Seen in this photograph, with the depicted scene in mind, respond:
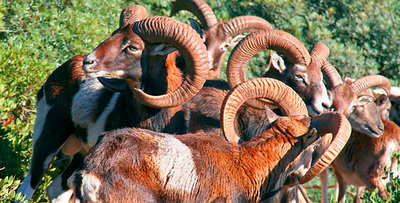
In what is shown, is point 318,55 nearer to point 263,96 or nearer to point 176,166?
point 263,96

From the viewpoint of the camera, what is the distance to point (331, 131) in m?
5.30

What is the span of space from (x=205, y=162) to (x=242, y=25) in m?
4.32

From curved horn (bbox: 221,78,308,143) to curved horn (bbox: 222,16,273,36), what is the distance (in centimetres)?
300

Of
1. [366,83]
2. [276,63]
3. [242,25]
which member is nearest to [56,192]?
[276,63]

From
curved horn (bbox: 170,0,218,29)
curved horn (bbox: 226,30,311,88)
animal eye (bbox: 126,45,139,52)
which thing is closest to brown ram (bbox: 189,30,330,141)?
curved horn (bbox: 226,30,311,88)

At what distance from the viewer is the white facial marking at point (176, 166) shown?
470 cm

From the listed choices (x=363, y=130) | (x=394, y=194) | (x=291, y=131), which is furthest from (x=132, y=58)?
(x=363, y=130)

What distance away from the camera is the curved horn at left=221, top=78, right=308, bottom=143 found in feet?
19.3

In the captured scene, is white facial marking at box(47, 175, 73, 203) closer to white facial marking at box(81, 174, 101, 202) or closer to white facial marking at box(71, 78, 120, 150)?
white facial marking at box(71, 78, 120, 150)

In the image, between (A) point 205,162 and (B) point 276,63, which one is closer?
(A) point 205,162

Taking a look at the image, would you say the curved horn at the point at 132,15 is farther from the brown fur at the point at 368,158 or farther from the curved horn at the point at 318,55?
the brown fur at the point at 368,158

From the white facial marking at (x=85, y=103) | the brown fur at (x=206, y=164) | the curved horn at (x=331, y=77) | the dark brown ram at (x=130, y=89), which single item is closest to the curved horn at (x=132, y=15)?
the dark brown ram at (x=130, y=89)

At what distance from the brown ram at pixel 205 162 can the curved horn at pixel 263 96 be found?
0.04 feet

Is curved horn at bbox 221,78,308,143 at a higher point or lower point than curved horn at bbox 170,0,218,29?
higher
